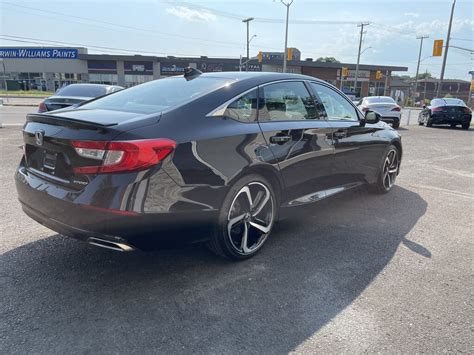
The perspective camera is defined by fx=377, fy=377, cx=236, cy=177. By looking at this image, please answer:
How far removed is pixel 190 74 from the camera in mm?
3848

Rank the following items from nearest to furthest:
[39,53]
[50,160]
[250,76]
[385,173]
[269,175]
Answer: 1. [50,160]
2. [269,175]
3. [250,76]
4. [385,173]
5. [39,53]

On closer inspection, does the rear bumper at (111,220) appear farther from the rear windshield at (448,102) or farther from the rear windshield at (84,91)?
the rear windshield at (448,102)

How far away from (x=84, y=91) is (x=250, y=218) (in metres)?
8.37

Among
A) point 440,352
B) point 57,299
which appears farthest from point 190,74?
point 440,352

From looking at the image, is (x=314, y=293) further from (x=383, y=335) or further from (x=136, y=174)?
(x=136, y=174)

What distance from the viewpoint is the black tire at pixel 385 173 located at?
538cm

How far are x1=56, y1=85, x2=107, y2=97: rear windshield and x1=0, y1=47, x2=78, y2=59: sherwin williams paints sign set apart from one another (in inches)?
1897

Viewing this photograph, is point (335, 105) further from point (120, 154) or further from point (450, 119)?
point (450, 119)

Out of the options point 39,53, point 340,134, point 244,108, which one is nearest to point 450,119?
point 340,134

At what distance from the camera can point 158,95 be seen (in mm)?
3359

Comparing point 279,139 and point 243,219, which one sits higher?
point 279,139

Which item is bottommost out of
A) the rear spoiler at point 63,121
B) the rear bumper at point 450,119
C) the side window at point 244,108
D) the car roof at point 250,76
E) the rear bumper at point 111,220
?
the rear bumper at point 450,119

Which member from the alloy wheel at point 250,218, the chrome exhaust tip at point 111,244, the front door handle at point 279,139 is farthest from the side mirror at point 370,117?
the chrome exhaust tip at point 111,244

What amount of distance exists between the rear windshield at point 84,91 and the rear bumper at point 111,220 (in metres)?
7.79
